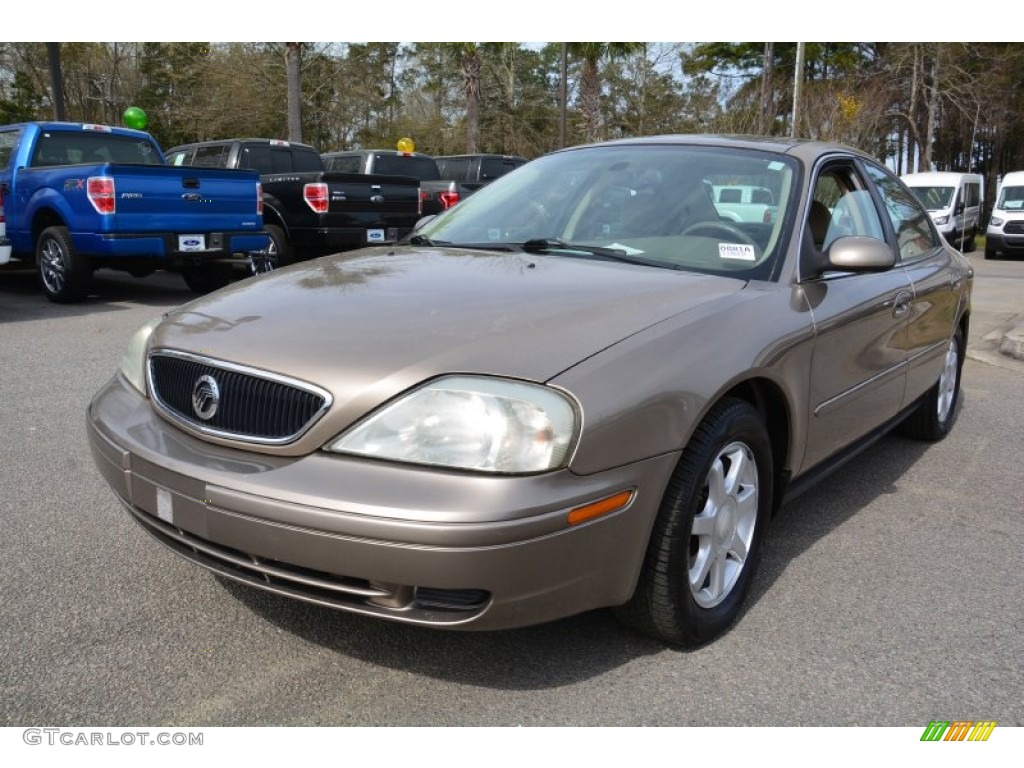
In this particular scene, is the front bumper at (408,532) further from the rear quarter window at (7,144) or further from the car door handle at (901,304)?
the rear quarter window at (7,144)

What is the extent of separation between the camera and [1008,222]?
847 inches

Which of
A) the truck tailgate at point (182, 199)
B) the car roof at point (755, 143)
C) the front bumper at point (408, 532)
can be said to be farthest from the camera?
the truck tailgate at point (182, 199)

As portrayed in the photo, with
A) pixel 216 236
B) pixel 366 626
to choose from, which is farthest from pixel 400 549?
pixel 216 236

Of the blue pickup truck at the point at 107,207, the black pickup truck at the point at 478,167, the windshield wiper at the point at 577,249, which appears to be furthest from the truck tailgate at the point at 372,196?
the windshield wiper at the point at 577,249

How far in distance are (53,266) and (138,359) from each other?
7.70m

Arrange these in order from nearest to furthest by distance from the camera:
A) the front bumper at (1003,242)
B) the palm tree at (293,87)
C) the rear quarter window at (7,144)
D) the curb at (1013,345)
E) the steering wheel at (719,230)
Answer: the steering wheel at (719,230) → the curb at (1013,345) → the rear quarter window at (7,144) → the palm tree at (293,87) → the front bumper at (1003,242)

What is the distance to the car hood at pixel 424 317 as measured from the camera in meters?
2.29

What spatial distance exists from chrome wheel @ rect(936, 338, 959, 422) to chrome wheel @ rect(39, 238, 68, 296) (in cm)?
823

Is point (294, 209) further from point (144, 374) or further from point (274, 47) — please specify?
point (274, 47)

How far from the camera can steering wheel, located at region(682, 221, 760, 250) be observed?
3293mm

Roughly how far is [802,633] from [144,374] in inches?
86.2

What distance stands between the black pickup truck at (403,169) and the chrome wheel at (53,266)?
5.22m

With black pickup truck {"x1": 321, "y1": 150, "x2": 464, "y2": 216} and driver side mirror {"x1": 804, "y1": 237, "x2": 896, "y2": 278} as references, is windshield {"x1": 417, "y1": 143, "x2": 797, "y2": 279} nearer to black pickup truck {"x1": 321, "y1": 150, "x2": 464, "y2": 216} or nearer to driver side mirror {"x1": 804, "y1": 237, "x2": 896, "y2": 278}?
driver side mirror {"x1": 804, "y1": 237, "x2": 896, "y2": 278}

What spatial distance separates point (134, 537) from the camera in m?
3.37
